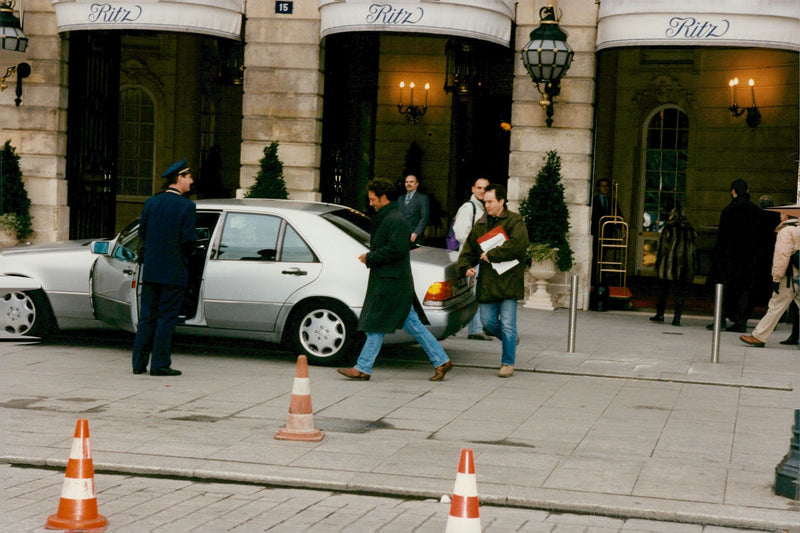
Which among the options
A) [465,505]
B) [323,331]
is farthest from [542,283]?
[465,505]

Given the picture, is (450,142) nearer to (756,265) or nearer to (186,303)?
(756,265)

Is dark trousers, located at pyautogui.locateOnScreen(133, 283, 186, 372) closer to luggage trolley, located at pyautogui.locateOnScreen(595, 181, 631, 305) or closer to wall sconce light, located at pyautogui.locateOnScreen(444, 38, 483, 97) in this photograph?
luggage trolley, located at pyautogui.locateOnScreen(595, 181, 631, 305)

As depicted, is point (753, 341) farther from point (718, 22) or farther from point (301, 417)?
point (301, 417)

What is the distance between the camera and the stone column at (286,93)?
18.0 metres

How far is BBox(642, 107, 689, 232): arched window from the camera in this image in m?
23.9

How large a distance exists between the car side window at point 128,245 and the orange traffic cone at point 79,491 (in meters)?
5.67

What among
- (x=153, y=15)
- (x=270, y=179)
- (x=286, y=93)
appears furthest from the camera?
(x=286, y=93)

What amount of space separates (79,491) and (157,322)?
5.10m

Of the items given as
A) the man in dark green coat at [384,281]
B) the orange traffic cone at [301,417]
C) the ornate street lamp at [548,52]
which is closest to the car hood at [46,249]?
the man in dark green coat at [384,281]

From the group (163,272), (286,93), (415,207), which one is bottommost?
(163,272)

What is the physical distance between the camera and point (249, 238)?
11289mm

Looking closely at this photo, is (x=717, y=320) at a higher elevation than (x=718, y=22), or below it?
below

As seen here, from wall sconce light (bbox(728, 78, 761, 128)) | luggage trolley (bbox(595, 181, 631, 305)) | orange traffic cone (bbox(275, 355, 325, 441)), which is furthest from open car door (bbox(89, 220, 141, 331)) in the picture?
wall sconce light (bbox(728, 78, 761, 128))

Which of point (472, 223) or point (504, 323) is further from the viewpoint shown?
point (472, 223)
